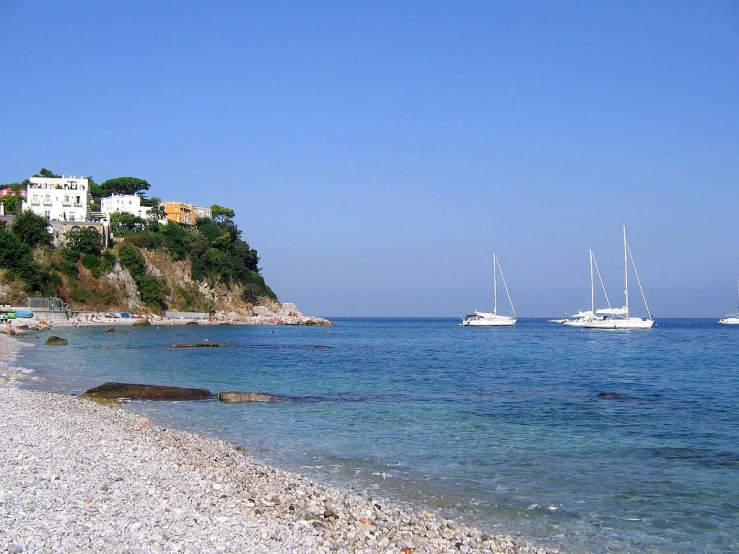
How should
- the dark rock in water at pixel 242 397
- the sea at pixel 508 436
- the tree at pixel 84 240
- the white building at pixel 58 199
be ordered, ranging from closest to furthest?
the sea at pixel 508 436 < the dark rock in water at pixel 242 397 < the tree at pixel 84 240 < the white building at pixel 58 199

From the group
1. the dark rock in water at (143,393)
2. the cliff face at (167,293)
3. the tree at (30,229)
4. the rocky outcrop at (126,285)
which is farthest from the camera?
the rocky outcrop at (126,285)

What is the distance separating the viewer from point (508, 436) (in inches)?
702

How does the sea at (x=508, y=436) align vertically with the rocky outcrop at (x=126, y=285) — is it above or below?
below

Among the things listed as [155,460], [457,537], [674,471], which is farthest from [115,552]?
[674,471]

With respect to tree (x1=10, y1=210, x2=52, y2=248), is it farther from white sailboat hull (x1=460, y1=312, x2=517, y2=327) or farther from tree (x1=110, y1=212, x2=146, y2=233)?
white sailboat hull (x1=460, y1=312, x2=517, y2=327)

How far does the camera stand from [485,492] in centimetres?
1230

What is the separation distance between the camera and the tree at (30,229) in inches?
3600

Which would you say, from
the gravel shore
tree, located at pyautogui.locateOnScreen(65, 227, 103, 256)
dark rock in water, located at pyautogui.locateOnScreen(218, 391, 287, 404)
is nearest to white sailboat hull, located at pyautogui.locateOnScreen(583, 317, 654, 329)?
tree, located at pyautogui.locateOnScreen(65, 227, 103, 256)

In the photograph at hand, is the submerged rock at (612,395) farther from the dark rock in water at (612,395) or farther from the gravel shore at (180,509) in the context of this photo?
the gravel shore at (180,509)

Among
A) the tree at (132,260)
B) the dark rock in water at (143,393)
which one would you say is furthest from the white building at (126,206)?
the dark rock in water at (143,393)

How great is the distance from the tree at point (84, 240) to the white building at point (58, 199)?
9.75 m

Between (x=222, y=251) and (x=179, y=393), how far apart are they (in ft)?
343

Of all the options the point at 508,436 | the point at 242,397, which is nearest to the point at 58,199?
the point at 242,397

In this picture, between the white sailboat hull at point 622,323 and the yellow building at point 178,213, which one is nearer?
the white sailboat hull at point 622,323
